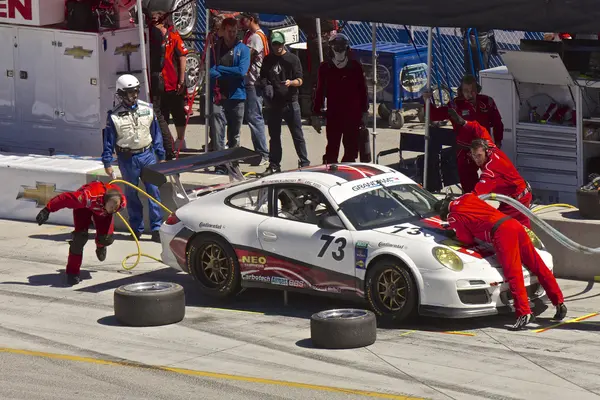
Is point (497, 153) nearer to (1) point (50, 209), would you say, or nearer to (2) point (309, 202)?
(2) point (309, 202)

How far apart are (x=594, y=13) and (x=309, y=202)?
3848 mm

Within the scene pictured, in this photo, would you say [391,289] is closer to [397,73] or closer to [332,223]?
[332,223]

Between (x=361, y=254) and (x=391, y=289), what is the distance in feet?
1.49

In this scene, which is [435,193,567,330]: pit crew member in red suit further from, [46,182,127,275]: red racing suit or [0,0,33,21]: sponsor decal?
[0,0,33,21]: sponsor decal

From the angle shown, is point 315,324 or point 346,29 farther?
point 346,29

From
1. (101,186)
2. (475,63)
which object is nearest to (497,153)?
(101,186)

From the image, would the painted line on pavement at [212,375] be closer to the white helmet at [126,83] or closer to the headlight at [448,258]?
the headlight at [448,258]

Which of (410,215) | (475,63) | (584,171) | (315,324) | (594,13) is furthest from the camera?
(475,63)

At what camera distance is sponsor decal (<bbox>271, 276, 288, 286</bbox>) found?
1305cm

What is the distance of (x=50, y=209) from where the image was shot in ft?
46.0

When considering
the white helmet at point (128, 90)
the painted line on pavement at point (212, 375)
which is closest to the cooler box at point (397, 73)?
the white helmet at point (128, 90)

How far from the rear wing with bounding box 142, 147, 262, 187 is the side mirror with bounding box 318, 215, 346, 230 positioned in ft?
7.23

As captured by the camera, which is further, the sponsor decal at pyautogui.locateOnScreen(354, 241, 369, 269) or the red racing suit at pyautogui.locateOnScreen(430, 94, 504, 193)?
the red racing suit at pyautogui.locateOnScreen(430, 94, 504, 193)

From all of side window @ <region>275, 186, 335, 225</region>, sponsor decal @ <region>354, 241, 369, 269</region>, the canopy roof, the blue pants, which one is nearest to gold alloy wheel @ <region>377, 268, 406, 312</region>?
sponsor decal @ <region>354, 241, 369, 269</region>
